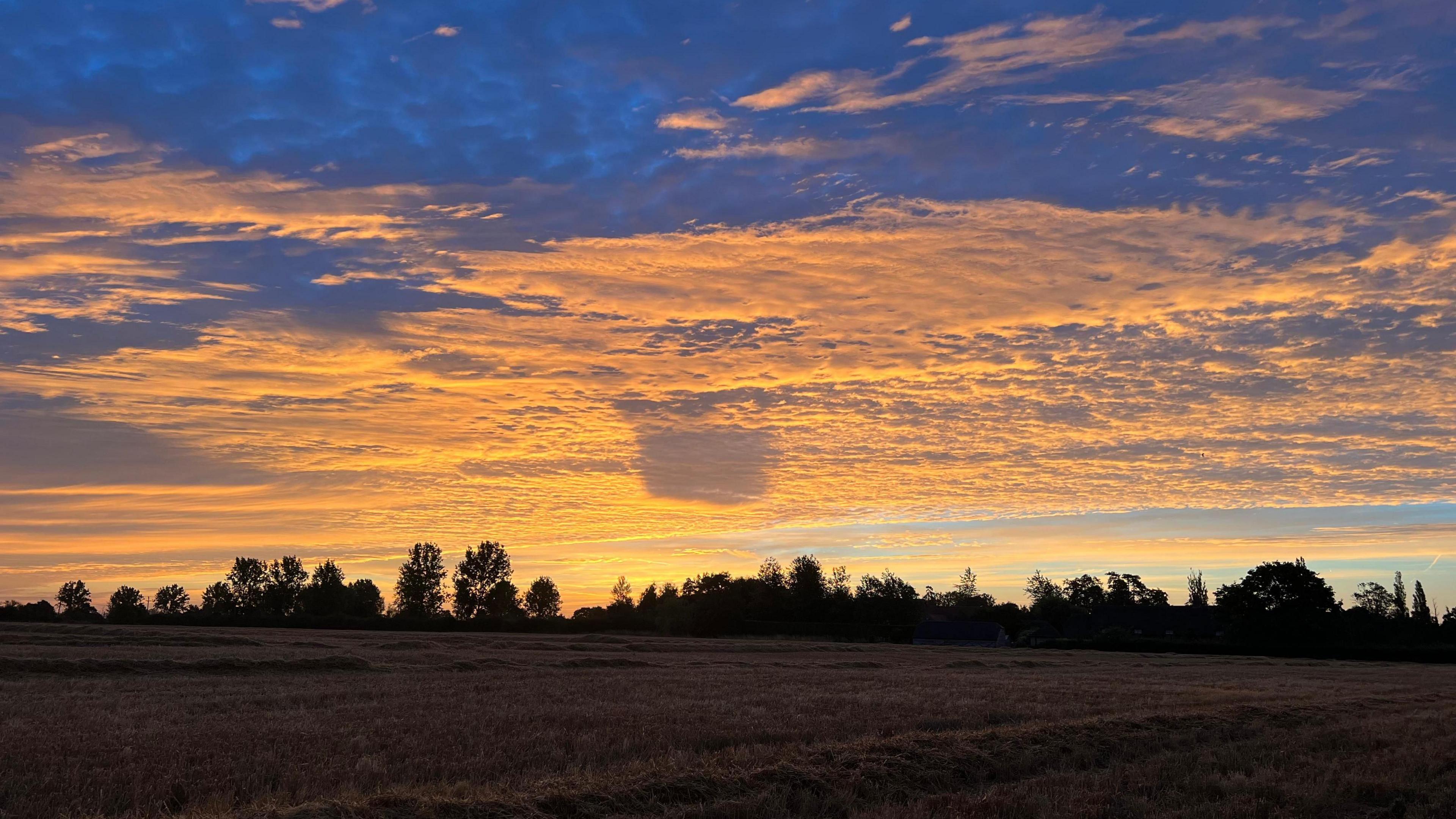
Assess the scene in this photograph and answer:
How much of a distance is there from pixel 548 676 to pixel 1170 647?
6651cm

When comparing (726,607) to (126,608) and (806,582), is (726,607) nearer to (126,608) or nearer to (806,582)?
(806,582)

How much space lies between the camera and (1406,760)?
626 inches

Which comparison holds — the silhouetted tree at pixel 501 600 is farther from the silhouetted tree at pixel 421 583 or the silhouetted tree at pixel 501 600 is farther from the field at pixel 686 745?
the field at pixel 686 745

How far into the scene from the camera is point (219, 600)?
16650cm

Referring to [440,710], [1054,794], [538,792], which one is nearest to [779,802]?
[538,792]

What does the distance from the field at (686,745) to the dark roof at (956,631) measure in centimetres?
8079

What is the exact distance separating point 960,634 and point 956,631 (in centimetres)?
53

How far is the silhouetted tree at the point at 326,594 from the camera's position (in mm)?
157500

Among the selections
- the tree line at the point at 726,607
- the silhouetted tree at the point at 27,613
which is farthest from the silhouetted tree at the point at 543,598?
the silhouetted tree at the point at 27,613

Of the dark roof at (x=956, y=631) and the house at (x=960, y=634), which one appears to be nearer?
the house at (x=960, y=634)

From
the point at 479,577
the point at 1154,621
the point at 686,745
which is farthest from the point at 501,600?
the point at 686,745

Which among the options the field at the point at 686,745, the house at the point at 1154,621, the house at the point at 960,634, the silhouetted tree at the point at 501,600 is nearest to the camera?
the field at the point at 686,745

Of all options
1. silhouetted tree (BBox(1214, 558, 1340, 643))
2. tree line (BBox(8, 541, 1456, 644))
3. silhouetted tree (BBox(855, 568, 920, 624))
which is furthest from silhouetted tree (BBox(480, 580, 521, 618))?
silhouetted tree (BBox(1214, 558, 1340, 643))

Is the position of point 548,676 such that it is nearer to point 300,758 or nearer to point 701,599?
point 300,758
